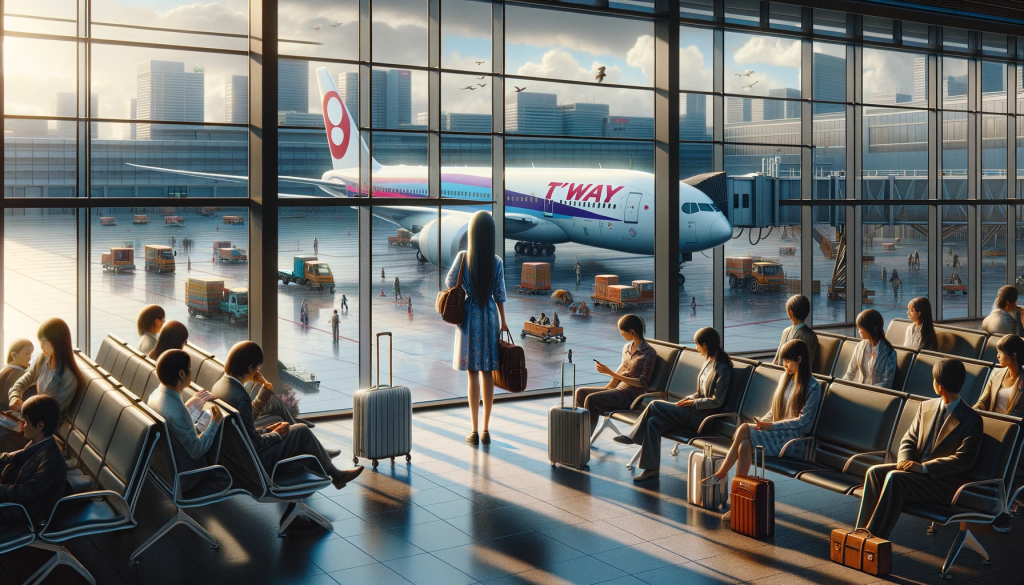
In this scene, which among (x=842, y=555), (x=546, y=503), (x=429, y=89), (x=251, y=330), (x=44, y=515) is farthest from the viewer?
(x=429, y=89)

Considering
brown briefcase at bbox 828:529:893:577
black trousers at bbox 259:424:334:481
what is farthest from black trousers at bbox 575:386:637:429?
brown briefcase at bbox 828:529:893:577

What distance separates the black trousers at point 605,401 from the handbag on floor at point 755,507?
6.71 feet

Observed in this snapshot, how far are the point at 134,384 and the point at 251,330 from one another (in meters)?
2.09

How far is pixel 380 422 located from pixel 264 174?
293 cm

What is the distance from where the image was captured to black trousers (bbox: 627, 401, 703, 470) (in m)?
6.95

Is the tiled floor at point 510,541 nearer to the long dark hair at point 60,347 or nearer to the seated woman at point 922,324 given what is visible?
the long dark hair at point 60,347

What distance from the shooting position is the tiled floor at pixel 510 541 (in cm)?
500

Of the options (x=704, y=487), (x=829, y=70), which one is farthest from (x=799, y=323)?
(x=829, y=70)

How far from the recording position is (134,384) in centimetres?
685

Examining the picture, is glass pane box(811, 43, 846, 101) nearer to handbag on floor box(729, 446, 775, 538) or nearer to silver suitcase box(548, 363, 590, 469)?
silver suitcase box(548, 363, 590, 469)

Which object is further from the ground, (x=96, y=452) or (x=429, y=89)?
(x=429, y=89)

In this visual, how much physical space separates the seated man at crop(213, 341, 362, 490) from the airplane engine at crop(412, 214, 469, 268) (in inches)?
169

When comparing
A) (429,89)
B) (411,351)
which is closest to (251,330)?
(429,89)

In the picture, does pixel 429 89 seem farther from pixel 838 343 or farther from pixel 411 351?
pixel 411 351
